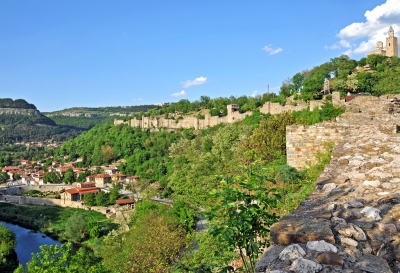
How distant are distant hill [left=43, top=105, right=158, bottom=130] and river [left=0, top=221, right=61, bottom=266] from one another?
405 ft

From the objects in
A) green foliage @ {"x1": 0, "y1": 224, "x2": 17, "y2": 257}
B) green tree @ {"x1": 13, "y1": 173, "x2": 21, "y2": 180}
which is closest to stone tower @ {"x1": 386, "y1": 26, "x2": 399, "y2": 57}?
green foliage @ {"x1": 0, "y1": 224, "x2": 17, "y2": 257}

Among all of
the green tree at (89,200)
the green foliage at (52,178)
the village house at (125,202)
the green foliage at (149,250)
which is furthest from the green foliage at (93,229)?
the green foliage at (52,178)

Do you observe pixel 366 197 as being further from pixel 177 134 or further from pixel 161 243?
pixel 177 134

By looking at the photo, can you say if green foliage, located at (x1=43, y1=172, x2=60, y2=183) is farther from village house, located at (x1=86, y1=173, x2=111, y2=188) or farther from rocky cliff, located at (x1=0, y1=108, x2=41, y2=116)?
rocky cliff, located at (x1=0, y1=108, x2=41, y2=116)

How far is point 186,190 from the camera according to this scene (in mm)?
21625

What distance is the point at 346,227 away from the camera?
216 cm

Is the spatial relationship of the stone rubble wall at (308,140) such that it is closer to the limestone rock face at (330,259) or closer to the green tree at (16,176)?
the limestone rock face at (330,259)

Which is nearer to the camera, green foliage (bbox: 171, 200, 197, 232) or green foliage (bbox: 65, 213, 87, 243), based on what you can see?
green foliage (bbox: 171, 200, 197, 232)

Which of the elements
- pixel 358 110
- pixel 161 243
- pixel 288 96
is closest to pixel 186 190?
pixel 161 243

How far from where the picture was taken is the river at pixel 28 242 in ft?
91.8

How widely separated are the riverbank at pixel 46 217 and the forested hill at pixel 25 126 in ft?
287

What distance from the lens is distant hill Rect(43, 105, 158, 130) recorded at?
163 metres

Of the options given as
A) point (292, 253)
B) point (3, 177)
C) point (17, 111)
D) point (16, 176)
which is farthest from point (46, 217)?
point (17, 111)

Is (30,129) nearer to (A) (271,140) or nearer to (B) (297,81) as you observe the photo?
(B) (297,81)
